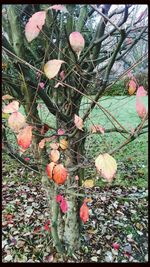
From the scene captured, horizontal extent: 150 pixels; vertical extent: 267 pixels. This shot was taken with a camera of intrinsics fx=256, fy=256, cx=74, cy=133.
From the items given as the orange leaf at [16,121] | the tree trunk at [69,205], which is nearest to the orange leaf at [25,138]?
the orange leaf at [16,121]

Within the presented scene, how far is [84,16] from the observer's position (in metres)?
1.51

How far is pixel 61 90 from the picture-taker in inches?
65.0

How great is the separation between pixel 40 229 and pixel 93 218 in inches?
19.2

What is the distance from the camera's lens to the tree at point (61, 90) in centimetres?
104

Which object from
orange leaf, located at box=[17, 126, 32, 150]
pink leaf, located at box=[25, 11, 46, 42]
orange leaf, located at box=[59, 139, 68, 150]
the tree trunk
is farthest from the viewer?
the tree trunk

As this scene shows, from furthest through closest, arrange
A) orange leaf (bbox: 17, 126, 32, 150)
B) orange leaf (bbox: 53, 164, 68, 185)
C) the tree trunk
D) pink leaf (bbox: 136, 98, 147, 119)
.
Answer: the tree trunk < orange leaf (bbox: 53, 164, 68, 185) < orange leaf (bbox: 17, 126, 32, 150) < pink leaf (bbox: 136, 98, 147, 119)

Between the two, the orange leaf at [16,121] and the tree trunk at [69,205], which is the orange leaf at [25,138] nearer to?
the orange leaf at [16,121]

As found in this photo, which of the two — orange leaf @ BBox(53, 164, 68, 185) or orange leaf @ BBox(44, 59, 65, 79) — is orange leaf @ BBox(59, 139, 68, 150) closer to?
orange leaf @ BBox(53, 164, 68, 185)

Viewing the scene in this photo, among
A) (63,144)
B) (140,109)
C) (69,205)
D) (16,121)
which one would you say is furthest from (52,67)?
(69,205)

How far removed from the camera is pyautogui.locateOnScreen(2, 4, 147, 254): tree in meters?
1.04

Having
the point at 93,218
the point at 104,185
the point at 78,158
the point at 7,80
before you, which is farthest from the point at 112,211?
the point at 7,80

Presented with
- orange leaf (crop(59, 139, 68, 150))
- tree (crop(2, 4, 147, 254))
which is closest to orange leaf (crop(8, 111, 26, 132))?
tree (crop(2, 4, 147, 254))

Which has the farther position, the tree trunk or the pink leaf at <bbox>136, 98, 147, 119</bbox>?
the tree trunk

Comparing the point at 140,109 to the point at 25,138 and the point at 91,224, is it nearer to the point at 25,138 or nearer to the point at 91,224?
the point at 25,138
